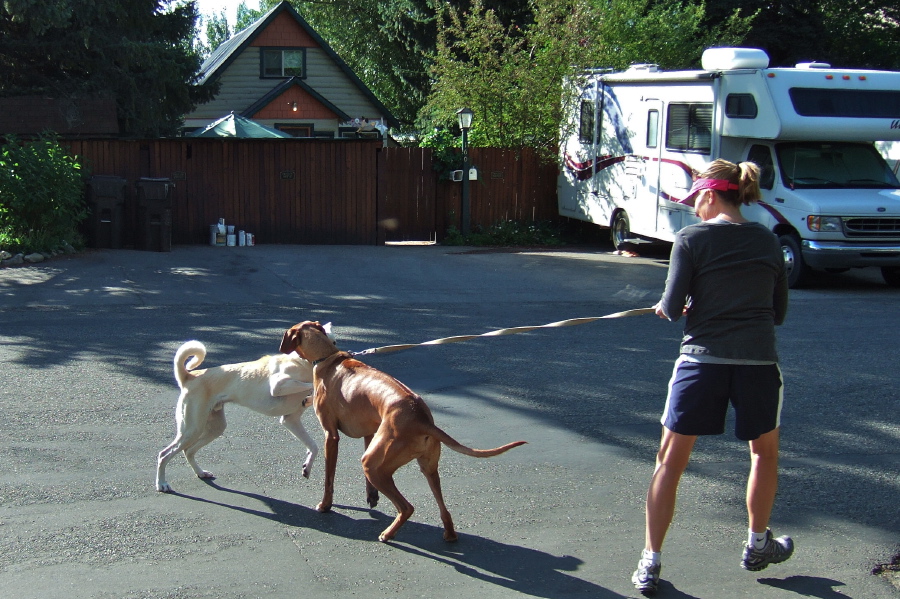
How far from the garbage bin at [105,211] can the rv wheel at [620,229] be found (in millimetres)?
8899

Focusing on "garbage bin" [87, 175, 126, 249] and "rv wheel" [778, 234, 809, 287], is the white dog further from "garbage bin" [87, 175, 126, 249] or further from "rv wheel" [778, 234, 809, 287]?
"garbage bin" [87, 175, 126, 249]

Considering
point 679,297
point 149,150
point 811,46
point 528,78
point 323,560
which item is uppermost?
point 811,46

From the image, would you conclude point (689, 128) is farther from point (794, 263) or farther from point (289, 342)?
point (289, 342)

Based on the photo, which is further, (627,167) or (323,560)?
(627,167)

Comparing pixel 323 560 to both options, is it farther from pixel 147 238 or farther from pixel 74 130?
pixel 74 130

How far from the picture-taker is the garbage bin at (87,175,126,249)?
16.3 m

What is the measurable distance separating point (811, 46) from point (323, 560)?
89.0ft

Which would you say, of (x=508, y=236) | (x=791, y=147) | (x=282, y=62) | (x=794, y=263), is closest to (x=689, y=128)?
(x=791, y=147)

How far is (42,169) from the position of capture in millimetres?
14664

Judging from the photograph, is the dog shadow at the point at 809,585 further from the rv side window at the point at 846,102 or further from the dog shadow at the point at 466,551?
the rv side window at the point at 846,102

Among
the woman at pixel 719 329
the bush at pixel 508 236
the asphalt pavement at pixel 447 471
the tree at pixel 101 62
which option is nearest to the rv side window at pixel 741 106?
the asphalt pavement at pixel 447 471

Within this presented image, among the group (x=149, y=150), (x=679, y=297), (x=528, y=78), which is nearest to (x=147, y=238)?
(x=149, y=150)

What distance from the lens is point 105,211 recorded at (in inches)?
645

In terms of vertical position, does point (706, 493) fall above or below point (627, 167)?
below
